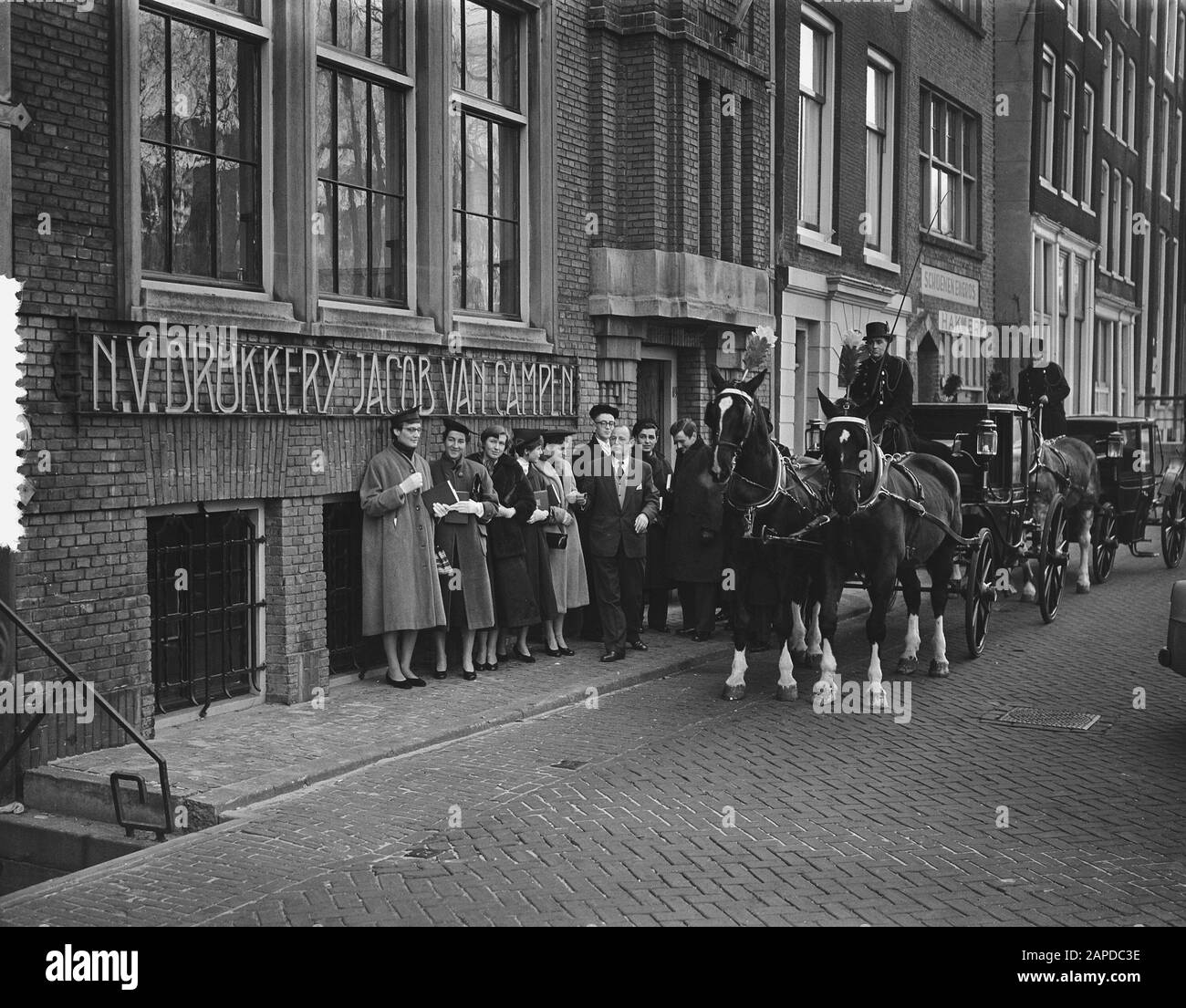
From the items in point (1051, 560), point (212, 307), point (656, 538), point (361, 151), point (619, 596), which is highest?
point (361, 151)

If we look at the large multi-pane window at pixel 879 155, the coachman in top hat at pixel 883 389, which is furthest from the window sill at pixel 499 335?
the large multi-pane window at pixel 879 155

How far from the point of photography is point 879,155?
23.2 m

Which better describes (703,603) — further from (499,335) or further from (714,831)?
(714,831)

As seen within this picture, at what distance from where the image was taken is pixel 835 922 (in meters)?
5.59

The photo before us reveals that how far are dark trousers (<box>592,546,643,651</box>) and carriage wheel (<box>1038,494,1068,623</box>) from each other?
4.52 m

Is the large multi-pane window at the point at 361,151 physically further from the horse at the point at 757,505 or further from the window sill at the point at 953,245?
the window sill at the point at 953,245

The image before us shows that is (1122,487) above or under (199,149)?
under

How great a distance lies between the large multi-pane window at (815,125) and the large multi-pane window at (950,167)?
492 centimetres

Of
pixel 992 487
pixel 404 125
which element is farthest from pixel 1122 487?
pixel 404 125

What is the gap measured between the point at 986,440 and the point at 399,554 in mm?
5904

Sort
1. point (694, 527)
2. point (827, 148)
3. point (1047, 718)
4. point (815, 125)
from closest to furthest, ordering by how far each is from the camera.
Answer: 1. point (1047, 718)
2. point (694, 527)
3. point (815, 125)
4. point (827, 148)
